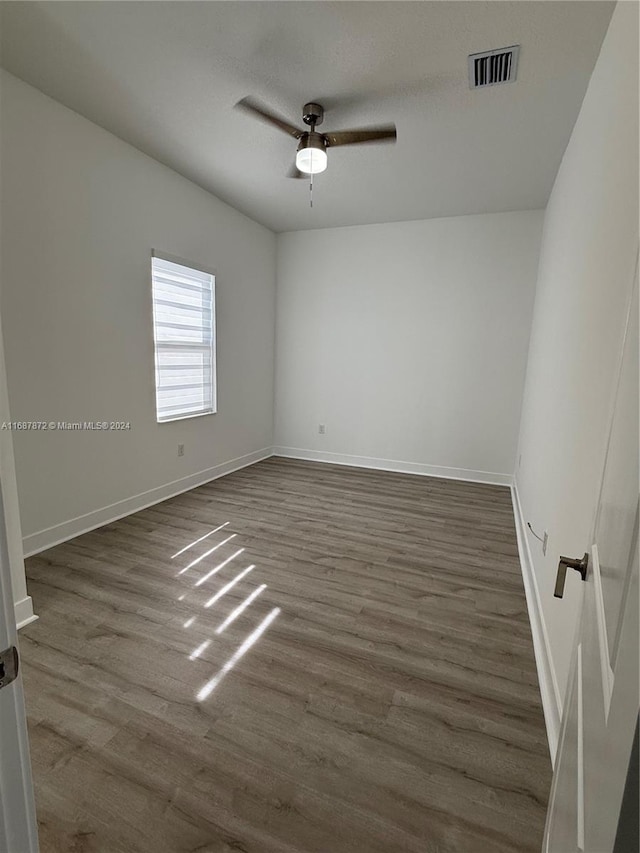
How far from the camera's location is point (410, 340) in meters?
4.70

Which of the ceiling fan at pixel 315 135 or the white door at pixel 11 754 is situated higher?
the ceiling fan at pixel 315 135

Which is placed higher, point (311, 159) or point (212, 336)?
point (311, 159)

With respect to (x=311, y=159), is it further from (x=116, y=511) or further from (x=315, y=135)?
(x=116, y=511)


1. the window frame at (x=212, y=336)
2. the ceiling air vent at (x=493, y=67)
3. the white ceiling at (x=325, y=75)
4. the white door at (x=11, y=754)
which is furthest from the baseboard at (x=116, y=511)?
the ceiling air vent at (x=493, y=67)

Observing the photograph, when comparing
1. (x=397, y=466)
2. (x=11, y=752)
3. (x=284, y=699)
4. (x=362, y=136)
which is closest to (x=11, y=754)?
(x=11, y=752)

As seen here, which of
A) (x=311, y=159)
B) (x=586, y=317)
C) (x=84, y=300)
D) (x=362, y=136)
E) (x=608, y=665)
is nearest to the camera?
(x=608, y=665)

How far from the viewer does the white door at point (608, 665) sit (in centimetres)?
44

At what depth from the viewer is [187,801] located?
3.97 ft

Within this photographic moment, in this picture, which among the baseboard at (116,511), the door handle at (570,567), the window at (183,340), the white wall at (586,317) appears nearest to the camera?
the door handle at (570,567)

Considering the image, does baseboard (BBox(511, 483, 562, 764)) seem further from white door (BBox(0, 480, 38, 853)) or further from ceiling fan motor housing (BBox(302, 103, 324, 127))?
ceiling fan motor housing (BBox(302, 103, 324, 127))

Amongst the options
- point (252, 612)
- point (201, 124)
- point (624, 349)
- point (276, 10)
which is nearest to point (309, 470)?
point (252, 612)

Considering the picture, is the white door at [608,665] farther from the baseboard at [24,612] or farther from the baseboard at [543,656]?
the baseboard at [24,612]

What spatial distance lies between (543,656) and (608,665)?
151 centimetres

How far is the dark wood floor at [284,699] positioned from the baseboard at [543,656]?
41 mm
